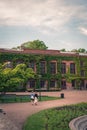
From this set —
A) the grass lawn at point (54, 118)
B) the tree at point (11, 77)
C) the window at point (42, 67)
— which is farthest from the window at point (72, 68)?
the grass lawn at point (54, 118)

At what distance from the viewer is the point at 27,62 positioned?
6069 centimetres

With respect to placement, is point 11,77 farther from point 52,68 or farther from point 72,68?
point 72,68

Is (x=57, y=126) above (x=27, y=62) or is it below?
below

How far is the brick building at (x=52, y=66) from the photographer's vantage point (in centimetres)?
6000

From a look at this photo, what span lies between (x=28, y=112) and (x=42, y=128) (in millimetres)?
6780

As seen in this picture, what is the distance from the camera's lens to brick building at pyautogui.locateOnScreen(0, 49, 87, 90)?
6000cm

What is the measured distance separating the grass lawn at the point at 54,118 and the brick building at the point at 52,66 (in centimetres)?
3016

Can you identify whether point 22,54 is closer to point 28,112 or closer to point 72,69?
point 72,69

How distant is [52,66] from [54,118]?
39.8 m

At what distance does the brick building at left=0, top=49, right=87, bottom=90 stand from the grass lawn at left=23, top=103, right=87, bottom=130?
30159mm

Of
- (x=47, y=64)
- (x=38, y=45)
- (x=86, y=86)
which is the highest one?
(x=38, y=45)

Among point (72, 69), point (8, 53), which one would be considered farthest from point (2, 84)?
point (72, 69)

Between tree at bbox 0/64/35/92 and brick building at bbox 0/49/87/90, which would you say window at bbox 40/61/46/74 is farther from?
tree at bbox 0/64/35/92

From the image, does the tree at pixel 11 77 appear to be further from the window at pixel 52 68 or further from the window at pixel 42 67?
the window at pixel 52 68
